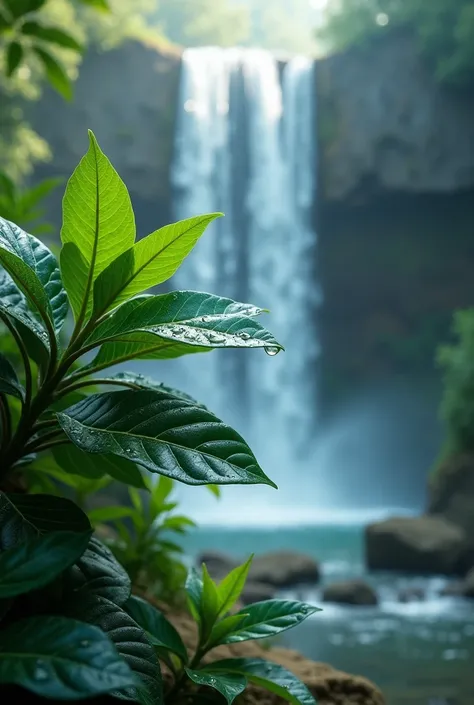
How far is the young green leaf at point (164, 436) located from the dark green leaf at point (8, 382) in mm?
68

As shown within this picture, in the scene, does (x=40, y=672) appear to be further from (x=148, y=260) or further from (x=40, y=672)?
(x=148, y=260)

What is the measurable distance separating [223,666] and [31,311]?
46 cm

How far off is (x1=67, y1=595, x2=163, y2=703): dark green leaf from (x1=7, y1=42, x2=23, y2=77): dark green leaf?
1.12 meters

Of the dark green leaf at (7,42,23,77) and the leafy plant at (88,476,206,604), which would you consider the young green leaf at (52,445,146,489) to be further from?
the dark green leaf at (7,42,23,77)

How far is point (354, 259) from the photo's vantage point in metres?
13.4

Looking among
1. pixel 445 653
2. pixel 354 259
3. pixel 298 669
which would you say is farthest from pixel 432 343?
pixel 298 669

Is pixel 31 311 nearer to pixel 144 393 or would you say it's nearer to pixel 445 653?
pixel 144 393

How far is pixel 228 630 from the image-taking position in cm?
85

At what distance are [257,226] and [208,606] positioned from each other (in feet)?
40.9

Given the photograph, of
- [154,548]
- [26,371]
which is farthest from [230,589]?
[154,548]

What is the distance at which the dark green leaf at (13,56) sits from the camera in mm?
1376

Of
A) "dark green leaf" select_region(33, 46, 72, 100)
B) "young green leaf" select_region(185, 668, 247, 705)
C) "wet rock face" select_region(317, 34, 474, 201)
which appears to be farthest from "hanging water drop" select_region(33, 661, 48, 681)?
"wet rock face" select_region(317, 34, 474, 201)

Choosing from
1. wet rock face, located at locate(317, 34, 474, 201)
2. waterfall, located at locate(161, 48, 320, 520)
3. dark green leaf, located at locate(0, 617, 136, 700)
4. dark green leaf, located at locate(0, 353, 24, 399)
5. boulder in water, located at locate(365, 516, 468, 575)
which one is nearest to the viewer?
dark green leaf, located at locate(0, 617, 136, 700)

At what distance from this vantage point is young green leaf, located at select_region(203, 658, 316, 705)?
779 mm
